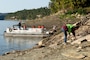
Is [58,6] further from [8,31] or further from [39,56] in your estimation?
[39,56]

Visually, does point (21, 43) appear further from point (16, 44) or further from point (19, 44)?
point (19, 44)

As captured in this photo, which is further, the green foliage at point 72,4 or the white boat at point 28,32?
the green foliage at point 72,4

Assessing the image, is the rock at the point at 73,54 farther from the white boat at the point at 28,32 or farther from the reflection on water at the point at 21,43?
the white boat at the point at 28,32

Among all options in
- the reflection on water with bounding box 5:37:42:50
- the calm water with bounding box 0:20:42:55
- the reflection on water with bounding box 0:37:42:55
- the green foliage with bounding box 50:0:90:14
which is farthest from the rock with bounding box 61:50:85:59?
the green foliage with bounding box 50:0:90:14

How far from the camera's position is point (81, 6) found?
282 ft

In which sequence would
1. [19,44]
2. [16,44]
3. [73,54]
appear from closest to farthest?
1. [73,54]
2. [19,44]
3. [16,44]

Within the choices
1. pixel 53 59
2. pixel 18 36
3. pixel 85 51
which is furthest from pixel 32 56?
pixel 18 36

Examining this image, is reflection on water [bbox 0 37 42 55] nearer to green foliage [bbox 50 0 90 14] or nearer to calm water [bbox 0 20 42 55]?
calm water [bbox 0 20 42 55]

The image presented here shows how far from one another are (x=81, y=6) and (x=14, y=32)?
29277mm

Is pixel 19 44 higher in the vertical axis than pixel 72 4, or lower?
lower

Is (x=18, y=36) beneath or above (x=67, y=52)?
beneath

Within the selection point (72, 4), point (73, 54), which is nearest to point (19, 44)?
point (73, 54)

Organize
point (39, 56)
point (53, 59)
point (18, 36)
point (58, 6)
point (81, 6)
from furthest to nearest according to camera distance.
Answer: point (58, 6)
point (81, 6)
point (18, 36)
point (39, 56)
point (53, 59)

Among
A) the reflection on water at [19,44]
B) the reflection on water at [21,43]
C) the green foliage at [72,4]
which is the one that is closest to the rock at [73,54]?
the reflection on water at [19,44]
